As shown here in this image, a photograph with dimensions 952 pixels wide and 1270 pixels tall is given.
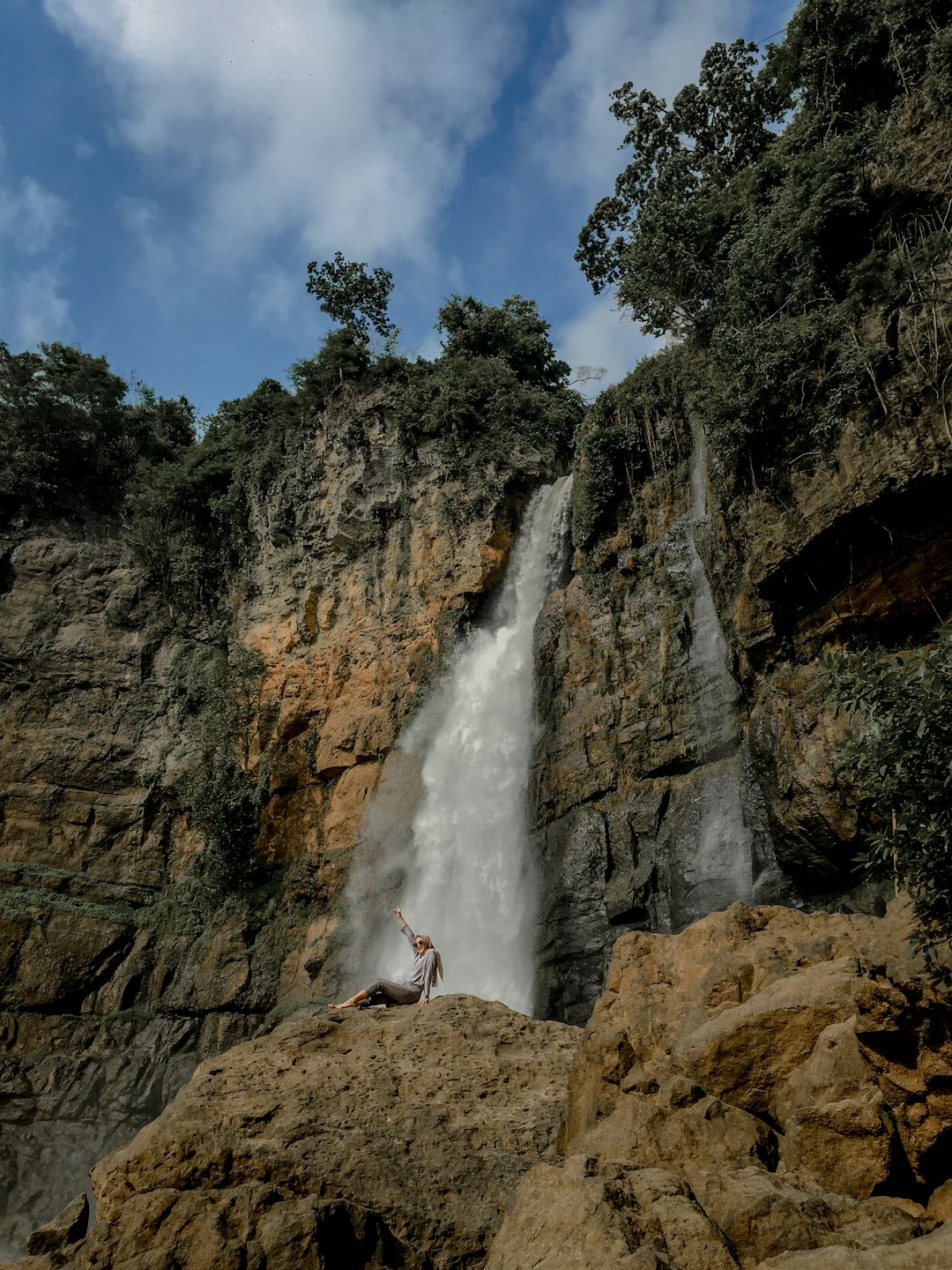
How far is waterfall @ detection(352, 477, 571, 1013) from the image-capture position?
15062 mm

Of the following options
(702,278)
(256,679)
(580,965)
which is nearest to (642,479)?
(702,278)

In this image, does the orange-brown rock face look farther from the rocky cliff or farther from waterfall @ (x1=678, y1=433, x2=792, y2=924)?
waterfall @ (x1=678, y1=433, x2=792, y2=924)

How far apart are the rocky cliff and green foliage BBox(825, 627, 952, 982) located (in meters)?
0.45

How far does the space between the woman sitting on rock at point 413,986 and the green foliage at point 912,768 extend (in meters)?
5.01

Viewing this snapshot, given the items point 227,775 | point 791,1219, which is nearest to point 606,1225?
point 791,1219

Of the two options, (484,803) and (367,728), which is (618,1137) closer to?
(484,803)

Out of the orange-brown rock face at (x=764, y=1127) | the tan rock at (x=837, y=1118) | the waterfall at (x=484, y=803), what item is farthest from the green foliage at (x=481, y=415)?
the tan rock at (x=837, y=1118)

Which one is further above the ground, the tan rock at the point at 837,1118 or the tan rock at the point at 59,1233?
the tan rock at the point at 837,1118

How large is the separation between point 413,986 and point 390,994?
373mm

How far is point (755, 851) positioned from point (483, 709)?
7.68 m

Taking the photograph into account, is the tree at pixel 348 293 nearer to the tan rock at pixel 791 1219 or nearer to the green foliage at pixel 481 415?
the green foliage at pixel 481 415

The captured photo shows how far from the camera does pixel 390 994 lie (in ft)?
30.9

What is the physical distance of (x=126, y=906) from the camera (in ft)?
66.7

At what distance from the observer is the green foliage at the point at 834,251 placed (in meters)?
11.7
